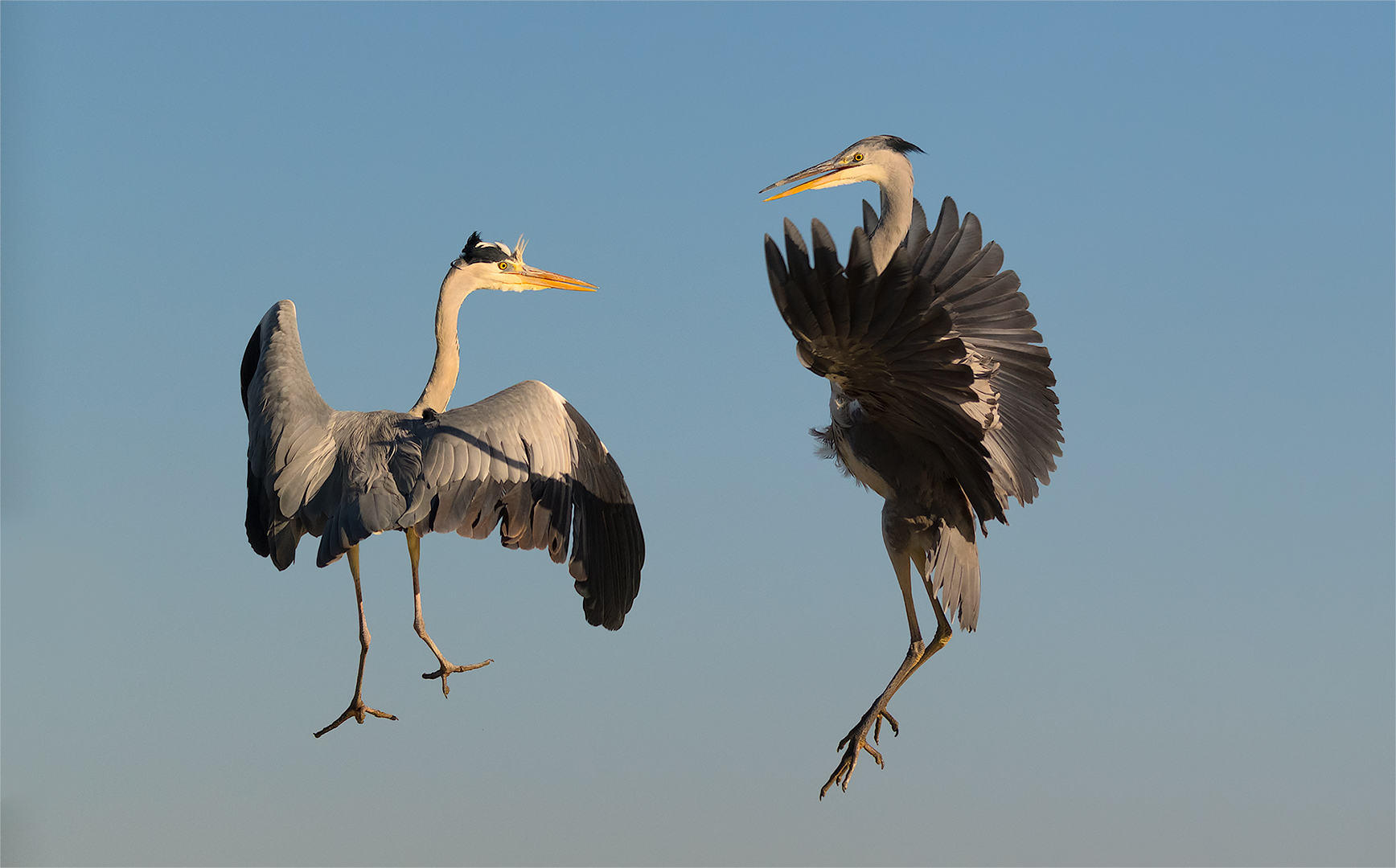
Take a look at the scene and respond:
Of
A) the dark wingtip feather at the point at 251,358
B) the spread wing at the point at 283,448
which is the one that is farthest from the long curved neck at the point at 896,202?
the dark wingtip feather at the point at 251,358

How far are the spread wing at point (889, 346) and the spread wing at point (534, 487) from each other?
227cm

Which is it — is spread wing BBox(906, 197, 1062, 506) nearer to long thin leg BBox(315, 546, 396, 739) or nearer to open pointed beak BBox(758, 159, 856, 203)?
open pointed beak BBox(758, 159, 856, 203)

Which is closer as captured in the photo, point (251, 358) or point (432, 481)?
point (432, 481)

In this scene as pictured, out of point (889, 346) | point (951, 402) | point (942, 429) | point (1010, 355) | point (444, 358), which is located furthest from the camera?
point (444, 358)

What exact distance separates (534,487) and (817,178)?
261cm

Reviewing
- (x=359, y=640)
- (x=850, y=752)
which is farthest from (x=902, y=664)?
(x=359, y=640)

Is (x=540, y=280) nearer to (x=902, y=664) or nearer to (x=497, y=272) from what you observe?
(x=497, y=272)

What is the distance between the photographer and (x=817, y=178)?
8.85m

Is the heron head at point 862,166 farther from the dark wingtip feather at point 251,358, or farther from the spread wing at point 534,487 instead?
the dark wingtip feather at point 251,358

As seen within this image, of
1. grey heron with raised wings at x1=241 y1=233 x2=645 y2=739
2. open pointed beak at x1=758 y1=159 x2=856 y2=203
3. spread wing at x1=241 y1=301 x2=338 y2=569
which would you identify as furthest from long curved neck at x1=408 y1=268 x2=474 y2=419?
open pointed beak at x1=758 y1=159 x2=856 y2=203

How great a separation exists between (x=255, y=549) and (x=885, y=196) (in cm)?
453

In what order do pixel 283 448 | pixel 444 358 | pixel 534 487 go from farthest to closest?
pixel 444 358
pixel 534 487
pixel 283 448

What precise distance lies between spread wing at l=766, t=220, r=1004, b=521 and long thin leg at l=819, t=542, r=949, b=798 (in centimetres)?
76

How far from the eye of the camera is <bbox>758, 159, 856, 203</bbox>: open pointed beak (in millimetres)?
8781
